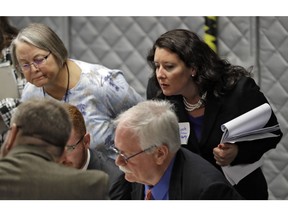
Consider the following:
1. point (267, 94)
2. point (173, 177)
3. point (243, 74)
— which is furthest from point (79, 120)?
point (267, 94)

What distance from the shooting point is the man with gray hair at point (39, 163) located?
1126 millimetres

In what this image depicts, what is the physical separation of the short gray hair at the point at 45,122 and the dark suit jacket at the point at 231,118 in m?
0.37

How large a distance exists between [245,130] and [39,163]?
51cm

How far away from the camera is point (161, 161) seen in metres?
1.33

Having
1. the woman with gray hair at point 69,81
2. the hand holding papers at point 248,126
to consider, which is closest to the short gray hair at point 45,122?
the woman with gray hair at point 69,81

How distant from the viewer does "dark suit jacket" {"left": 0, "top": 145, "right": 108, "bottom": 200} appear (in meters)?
1.13

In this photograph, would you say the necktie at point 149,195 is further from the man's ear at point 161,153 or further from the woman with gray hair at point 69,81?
the woman with gray hair at point 69,81

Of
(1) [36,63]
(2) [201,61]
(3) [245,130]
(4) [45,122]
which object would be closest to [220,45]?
(2) [201,61]

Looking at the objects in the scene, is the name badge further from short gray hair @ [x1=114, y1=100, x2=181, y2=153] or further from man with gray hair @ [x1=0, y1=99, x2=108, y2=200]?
man with gray hair @ [x1=0, y1=99, x2=108, y2=200]

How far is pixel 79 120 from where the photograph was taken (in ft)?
4.86

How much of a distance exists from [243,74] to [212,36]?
47 centimetres

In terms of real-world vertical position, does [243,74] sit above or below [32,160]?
above

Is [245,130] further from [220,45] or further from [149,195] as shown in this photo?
[220,45]
